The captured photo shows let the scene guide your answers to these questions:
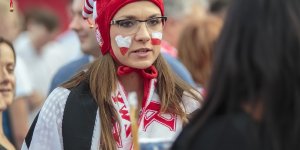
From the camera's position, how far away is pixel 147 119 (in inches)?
185

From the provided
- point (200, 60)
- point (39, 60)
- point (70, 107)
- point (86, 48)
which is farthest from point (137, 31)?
point (39, 60)

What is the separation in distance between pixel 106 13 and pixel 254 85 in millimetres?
1781

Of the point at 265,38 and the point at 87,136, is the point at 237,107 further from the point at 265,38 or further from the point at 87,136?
the point at 87,136

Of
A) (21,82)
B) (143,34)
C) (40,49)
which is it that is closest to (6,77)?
(143,34)

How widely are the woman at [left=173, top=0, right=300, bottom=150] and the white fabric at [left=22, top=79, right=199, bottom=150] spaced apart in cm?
140

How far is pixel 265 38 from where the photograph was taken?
3.11m

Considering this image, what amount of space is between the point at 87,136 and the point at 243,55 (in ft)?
5.02

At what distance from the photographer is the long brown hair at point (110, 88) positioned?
180 inches

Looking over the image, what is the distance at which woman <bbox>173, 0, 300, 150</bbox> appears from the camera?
3061 millimetres

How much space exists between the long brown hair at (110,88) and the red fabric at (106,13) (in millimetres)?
67

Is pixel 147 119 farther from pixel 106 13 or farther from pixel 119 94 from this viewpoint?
pixel 106 13

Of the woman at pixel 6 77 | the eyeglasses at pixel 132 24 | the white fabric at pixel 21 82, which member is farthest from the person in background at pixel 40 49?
the eyeglasses at pixel 132 24

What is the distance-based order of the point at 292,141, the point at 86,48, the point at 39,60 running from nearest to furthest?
the point at 292,141 < the point at 86,48 < the point at 39,60

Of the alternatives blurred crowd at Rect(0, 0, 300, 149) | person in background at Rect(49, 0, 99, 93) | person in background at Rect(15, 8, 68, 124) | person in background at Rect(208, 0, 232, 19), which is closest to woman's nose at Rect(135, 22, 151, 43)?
blurred crowd at Rect(0, 0, 300, 149)
